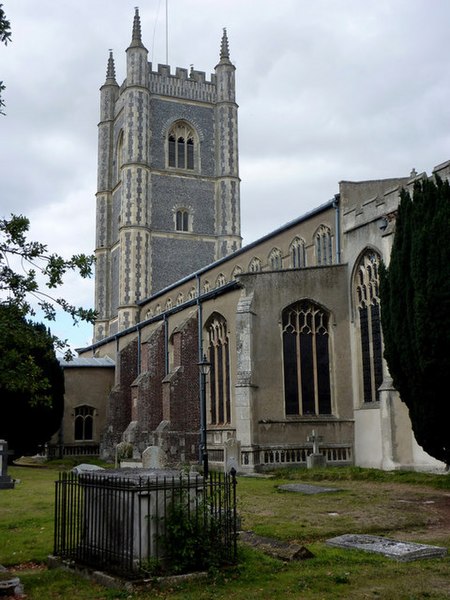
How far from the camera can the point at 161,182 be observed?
51.2 meters

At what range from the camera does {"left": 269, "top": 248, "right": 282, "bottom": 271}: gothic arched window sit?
3109cm

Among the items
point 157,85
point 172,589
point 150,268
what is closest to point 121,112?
point 157,85

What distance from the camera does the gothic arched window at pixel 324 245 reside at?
27094 mm

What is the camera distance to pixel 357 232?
81.7 feet

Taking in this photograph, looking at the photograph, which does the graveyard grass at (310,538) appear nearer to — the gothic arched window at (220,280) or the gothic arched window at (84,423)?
the gothic arched window at (220,280)

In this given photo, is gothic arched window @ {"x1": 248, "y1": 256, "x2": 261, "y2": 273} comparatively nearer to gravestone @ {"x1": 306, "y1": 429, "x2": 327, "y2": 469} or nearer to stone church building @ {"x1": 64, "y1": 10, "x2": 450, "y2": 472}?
stone church building @ {"x1": 64, "y1": 10, "x2": 450, "y2": 472}

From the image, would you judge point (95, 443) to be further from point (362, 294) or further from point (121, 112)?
point (121, 112)

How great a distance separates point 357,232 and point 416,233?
26.4 feet

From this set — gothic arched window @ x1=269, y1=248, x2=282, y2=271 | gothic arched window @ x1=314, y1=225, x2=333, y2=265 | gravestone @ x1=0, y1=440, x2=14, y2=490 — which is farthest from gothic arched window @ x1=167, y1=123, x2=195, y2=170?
gravestone @ x1=0, y1=440, x2=14, y2=490

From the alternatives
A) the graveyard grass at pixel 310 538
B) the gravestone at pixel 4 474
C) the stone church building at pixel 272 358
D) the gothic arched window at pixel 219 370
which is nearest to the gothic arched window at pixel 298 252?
the stone church building at pixel 272 358

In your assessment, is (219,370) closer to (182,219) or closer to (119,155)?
(182,219)

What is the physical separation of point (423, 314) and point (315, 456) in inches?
357

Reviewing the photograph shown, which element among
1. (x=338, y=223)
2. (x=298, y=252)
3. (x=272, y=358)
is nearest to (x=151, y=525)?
(x=272, y=358)

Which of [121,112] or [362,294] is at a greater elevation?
[121,112]
